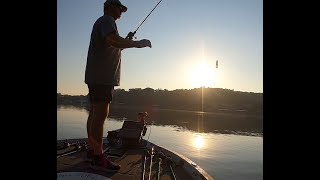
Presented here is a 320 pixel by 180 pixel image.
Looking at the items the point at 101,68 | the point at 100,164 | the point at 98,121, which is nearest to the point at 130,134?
the point at 100,164

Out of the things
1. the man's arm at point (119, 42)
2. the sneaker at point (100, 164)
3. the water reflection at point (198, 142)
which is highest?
the man's arm at point (119, 42)

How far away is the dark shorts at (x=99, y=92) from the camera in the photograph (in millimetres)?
4273

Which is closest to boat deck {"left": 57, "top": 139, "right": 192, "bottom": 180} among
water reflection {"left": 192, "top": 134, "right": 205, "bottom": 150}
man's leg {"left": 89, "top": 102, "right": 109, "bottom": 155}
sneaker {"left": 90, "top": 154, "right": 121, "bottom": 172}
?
sneaker {"left": 90, "top": 154, "right": 121, "bottom": 172}

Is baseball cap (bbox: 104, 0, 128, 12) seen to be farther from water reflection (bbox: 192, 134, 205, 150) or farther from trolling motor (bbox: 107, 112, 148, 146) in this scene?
water reflection (bbox: 192, 134, 205, 150)

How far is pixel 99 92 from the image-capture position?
14.1 feet

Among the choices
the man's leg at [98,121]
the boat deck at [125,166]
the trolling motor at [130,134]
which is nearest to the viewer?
the man's leg at [98,121]

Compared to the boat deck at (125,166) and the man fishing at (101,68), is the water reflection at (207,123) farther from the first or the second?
the man fishing at (101,68)

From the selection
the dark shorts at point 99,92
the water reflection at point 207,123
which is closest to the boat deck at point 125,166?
the dark shorts at point 99,92

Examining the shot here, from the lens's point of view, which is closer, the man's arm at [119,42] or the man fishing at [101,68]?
the man's arm at [119,42]

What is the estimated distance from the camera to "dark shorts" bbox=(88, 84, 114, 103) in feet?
14.0

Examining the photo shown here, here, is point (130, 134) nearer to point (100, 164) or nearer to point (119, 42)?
point (100, 164)
